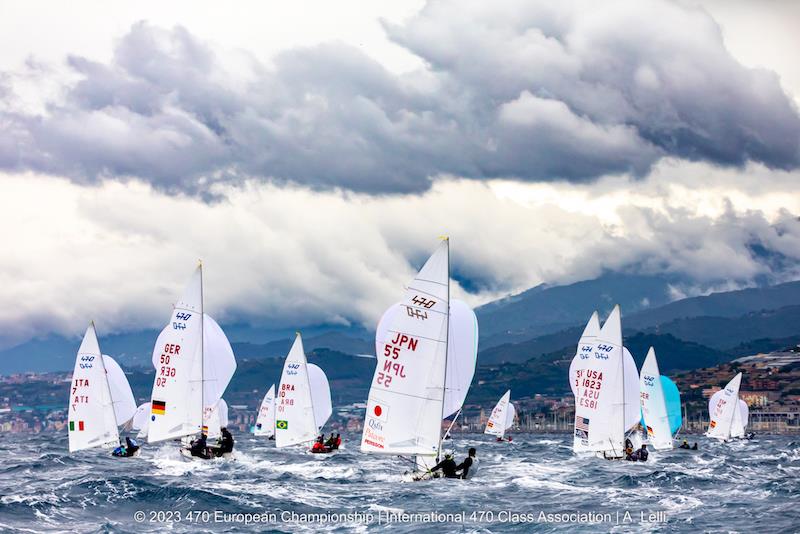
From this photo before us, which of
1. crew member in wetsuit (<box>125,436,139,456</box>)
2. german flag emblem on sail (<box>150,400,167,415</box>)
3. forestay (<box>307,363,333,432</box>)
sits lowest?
crew member in wetsuit (<box>125,436,139,456</box>)

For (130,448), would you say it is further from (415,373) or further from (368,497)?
(415,373)

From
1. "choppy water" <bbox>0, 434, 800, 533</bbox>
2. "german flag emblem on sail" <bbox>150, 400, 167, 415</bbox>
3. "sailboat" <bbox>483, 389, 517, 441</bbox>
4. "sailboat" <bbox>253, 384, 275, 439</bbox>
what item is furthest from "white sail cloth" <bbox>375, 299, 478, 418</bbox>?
"sailboat" <bbox>483, 389, 517, 441</bbox>

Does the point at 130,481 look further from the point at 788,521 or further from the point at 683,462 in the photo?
the point at 683,462

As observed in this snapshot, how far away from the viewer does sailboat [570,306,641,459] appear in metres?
75.2

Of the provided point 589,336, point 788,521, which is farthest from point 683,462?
point 788,521

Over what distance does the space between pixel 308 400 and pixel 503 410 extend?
87726mm

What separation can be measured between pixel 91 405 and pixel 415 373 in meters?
35.3

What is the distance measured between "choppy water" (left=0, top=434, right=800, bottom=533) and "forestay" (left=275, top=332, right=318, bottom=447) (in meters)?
14.6

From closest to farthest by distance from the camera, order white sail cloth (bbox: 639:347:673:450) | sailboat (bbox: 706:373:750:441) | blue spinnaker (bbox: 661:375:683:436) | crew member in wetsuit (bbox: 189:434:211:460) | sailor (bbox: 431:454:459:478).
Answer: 1. sailor (bbox: 431:454:459:478)
2. crew member in wetsuit (bbox: 189:434:211:460)
3. white sail cloth (bbox: 639:347:673:450)
4. blue spinnaker (bbox: 661:375:683:436)
5. sailboat (bbox: 706:373:750:441)

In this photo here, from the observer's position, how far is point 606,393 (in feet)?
248

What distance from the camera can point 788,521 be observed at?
4416 cm

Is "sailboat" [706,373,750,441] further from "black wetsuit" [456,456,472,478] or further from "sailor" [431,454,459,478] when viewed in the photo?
"sailor" [431,454,459,478]

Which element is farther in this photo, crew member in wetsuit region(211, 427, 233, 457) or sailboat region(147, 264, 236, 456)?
crew member in wetsuit region(211, 427, 233, 457)

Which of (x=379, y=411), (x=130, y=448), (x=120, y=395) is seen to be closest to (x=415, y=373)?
(x=379, y=411)
